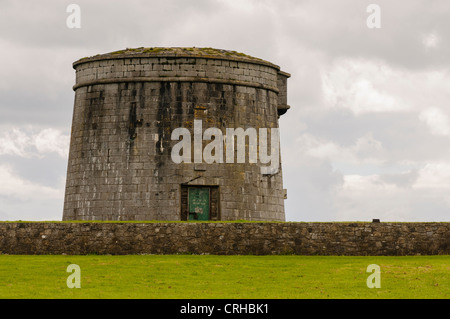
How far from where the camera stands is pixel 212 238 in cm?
2395

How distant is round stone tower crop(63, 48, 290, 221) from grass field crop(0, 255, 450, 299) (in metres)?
8.31

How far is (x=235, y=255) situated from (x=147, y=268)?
4.03 metres

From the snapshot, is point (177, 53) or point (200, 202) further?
point (177, 53)

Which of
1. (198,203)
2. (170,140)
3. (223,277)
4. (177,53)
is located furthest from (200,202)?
(223,277)

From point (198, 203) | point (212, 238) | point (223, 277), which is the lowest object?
point (223, 277)

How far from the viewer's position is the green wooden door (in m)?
31.5

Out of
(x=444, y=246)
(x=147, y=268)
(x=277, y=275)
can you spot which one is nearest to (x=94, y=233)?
(x=147, y=268)

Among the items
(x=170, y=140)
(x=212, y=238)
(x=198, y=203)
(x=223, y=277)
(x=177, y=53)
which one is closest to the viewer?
(x=223, y=277)

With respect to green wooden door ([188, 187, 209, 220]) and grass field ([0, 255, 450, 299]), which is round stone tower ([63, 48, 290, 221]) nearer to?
green wooden door ([188, 187, 209, 220])

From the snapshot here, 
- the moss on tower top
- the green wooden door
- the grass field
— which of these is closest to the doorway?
the green wooden door

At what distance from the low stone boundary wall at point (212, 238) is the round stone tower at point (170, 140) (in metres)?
7.11

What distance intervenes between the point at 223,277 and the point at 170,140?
1296cm

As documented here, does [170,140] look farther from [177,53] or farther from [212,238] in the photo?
[212,238]

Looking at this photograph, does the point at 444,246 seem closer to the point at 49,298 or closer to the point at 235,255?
the point at 235,255
